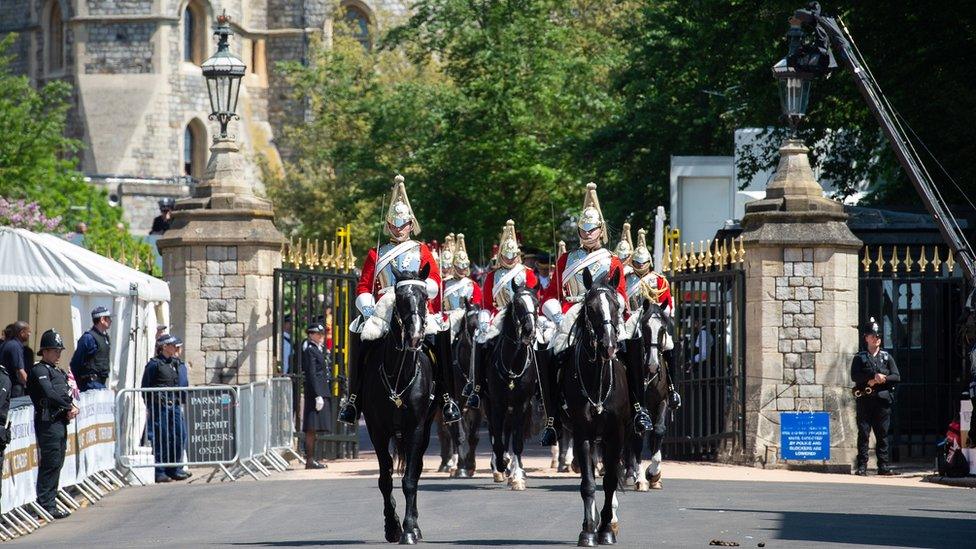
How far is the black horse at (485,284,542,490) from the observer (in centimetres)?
2158

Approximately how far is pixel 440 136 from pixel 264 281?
21.5 metres

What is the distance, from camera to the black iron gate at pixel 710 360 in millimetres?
A: 25875

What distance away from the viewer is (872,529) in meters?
18.2

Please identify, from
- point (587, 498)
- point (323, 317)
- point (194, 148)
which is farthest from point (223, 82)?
point (194, 148)

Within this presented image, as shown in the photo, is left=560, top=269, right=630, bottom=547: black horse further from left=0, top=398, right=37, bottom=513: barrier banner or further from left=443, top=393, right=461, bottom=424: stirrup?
left=0, top=398, right=37, bottom=513: barrier banner

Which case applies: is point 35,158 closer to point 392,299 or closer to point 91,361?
point 91,361

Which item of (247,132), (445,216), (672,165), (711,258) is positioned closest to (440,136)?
(445,216)

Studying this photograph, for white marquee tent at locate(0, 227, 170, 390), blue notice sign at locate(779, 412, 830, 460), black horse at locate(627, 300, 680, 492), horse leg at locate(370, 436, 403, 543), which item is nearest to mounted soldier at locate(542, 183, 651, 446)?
horse leg at locate(370, 436, 403, 543)

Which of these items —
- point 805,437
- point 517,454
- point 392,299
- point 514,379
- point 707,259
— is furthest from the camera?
point 707,259

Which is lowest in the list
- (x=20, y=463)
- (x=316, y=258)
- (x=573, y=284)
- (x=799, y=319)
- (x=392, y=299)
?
(x=20, y=463)

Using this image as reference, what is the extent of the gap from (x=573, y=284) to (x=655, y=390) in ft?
12.5

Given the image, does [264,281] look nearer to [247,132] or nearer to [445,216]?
[445,216]

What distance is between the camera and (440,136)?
4800cm

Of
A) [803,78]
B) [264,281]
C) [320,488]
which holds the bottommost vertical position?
[320,488]
